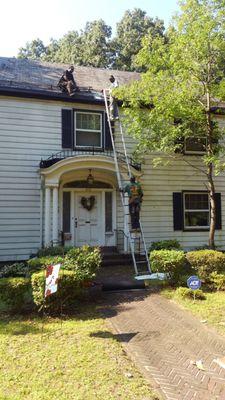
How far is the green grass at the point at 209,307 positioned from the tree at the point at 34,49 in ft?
123

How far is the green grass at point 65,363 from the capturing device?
4.09m

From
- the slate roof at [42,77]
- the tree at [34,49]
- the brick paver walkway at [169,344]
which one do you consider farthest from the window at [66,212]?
the tree at [34,49]

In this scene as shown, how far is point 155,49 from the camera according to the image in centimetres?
1153

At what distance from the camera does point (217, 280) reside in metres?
8.57

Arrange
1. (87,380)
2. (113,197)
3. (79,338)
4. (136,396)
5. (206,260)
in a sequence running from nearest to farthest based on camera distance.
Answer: (136,396)
(87,380)
(79,338)
(206,260)
(113,197)

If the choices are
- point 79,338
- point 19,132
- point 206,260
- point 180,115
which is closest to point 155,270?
point 206,260

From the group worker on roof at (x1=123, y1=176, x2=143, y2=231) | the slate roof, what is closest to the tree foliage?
the slate roof

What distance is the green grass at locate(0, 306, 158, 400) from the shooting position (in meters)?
4.09

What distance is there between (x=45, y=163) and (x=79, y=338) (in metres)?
7.16

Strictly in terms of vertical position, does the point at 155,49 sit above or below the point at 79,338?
above

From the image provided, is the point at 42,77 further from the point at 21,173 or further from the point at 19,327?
the point at 19,327

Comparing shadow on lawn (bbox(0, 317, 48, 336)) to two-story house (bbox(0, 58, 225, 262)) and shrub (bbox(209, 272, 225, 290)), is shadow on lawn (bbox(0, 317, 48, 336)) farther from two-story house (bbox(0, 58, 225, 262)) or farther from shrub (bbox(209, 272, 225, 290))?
two-story house (bbox(0, 58, 225, 262))

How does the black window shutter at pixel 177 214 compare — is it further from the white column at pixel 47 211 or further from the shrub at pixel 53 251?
the shrub at pixel 53 251

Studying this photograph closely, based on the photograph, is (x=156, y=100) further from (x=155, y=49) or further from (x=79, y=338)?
(x=79, y=338)
